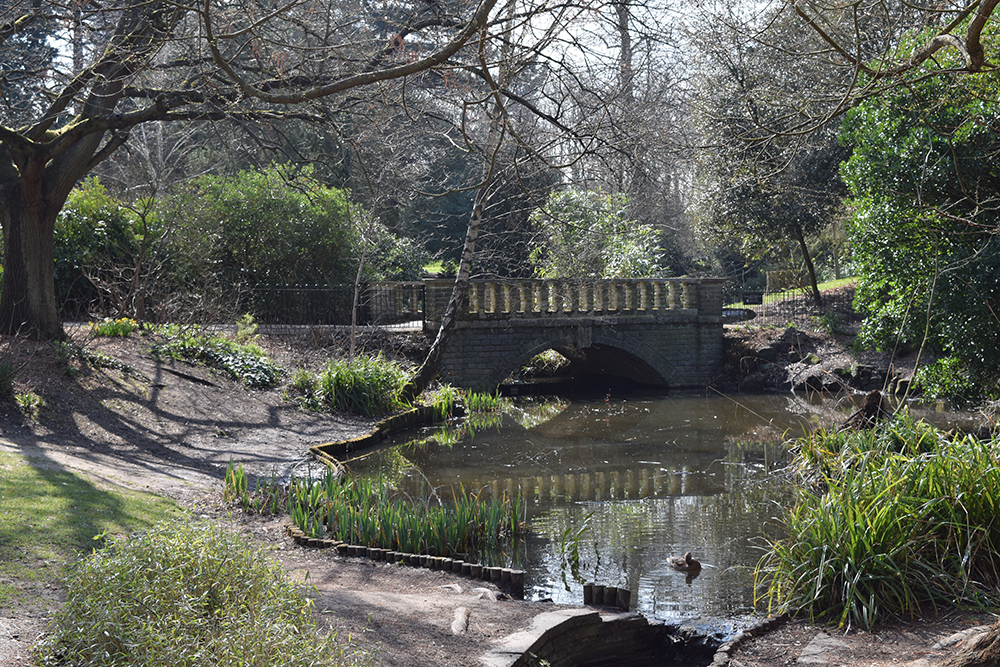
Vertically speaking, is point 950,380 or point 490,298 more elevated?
point 490,298

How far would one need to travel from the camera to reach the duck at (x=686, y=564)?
23.5 feet

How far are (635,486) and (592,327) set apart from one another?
362 inches

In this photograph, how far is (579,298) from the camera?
65.0ft

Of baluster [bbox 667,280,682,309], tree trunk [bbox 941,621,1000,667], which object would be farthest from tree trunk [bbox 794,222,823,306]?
tree trunk [bbox 941,621,1000,667]

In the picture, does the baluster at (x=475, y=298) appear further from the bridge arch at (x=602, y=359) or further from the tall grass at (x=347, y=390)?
the tall grass at (x=347, y=390)

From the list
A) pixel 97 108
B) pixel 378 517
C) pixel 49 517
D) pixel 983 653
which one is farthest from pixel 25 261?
pixel 983 653

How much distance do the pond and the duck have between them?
0.11m

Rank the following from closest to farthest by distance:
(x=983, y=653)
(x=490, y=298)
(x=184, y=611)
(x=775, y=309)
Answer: (x=184, y=611) → (x=983, y=653) → (x=490, y=298) → (x=775, y=309)

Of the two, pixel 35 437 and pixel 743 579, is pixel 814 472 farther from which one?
pixel 35 437

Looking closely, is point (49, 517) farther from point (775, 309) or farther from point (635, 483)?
point (775, 309)

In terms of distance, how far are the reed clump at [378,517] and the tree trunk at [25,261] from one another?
5.28 metres

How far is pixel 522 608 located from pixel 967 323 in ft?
24.0

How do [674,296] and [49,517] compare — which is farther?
[674,296]

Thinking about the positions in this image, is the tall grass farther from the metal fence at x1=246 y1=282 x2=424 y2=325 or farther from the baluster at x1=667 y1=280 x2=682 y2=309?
the baluster at x1=667 y1=280 x2=682 y2=309
